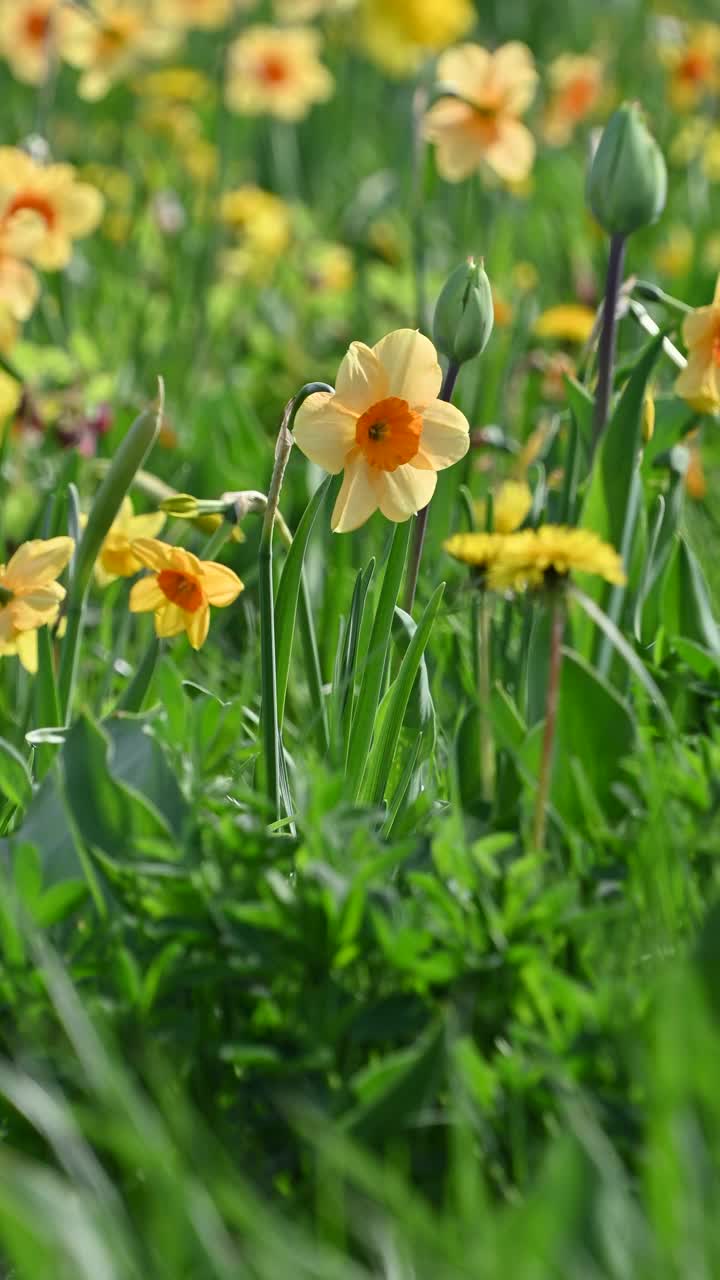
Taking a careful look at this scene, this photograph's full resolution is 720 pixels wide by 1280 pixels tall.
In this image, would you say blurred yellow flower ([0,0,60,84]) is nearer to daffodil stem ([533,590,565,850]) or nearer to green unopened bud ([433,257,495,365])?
green unopened bud ([433,257,495,365])

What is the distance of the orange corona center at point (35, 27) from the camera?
10.6ft

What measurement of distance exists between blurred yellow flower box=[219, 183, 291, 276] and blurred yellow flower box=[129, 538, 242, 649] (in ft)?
7.57

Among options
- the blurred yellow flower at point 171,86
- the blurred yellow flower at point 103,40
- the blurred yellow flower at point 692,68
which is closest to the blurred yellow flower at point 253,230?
the blurred yellow flower at point 103,40

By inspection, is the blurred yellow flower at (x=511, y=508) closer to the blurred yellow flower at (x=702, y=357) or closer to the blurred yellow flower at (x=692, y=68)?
the blurred yellow flower at (x=702, y=357)

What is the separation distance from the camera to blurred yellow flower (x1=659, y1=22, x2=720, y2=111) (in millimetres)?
3770

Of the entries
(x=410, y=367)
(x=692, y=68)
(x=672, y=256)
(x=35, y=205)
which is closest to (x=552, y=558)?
(x=410, y=367)

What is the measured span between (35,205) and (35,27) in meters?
1.41

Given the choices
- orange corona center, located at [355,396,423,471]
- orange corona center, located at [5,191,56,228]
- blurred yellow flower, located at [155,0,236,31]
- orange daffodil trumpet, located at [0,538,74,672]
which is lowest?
orange daffodil trumpet, located at [0,538,74,672]

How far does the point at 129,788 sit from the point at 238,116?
12.5ft

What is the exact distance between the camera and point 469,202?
285 cm

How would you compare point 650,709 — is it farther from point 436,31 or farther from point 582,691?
point 436,31

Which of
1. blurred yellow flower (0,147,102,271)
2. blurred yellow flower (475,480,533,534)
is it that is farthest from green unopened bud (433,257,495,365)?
blurred yellow flower (0,147,102,271)

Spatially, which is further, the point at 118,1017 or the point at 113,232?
the point at 113,232

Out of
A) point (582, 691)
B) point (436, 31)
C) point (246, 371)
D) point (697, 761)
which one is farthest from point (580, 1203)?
point (436, 31)
